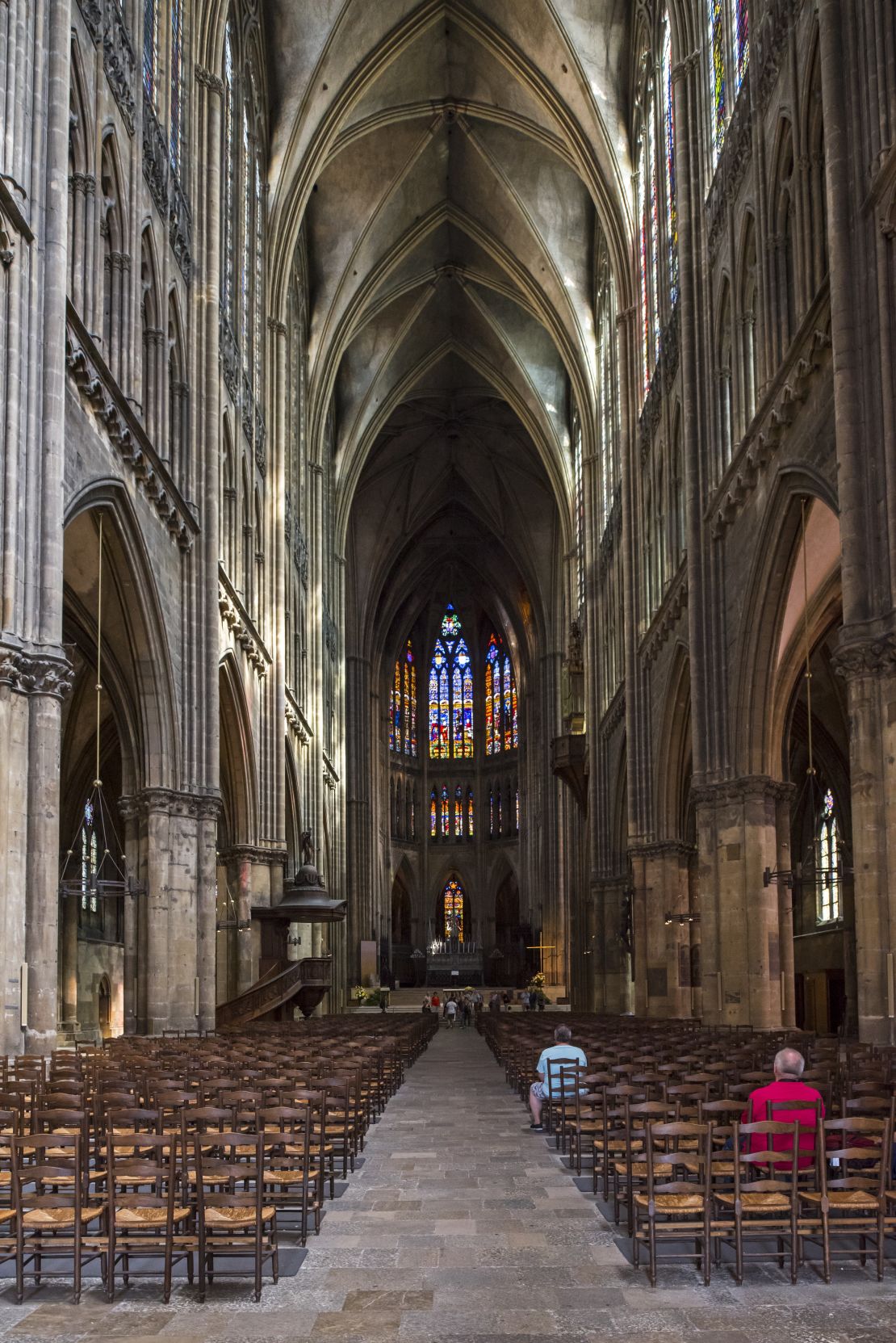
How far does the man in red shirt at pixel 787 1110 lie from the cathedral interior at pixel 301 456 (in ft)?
23.7

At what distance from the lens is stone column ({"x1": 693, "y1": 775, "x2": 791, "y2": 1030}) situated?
25.3 m

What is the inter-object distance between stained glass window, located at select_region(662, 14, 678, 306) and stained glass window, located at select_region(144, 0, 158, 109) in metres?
11.8

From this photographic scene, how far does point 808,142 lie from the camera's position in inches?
852

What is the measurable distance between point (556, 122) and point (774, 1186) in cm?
4025

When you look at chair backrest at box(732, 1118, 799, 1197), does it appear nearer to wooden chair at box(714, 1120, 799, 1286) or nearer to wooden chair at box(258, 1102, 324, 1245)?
wooden chair at box(714, 1120, 799, 1286)

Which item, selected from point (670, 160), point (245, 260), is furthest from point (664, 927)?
point (245, 260)

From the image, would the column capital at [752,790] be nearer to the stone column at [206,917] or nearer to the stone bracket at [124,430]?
the stone column at [206,917]

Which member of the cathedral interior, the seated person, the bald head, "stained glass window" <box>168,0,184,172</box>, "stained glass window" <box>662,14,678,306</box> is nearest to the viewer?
the bald head

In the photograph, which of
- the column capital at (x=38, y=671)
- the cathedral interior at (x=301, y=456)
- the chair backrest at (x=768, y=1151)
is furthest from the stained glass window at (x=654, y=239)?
the chair backrest at (x=768, y=1151)

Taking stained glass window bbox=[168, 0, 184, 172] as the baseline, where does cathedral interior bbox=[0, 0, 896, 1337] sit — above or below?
below

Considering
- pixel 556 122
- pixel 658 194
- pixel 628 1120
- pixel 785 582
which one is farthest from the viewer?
pixel 556 122

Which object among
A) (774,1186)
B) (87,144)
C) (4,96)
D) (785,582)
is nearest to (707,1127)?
(774,1186)

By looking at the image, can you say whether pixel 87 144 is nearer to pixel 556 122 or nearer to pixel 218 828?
pixel 218 828

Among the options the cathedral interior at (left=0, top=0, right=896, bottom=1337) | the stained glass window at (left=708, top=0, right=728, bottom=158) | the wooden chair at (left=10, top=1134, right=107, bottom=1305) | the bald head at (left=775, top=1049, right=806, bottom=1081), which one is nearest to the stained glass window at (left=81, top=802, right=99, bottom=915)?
the cathedral interior at (left=0, top=0, right=896, bottom=1337)
